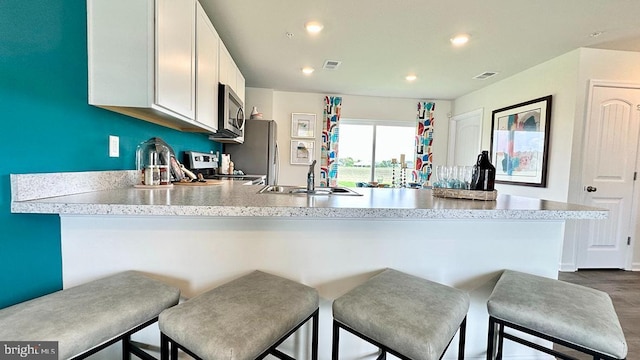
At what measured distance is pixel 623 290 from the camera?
8.61ft

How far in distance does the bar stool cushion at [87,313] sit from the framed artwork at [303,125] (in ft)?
13.4

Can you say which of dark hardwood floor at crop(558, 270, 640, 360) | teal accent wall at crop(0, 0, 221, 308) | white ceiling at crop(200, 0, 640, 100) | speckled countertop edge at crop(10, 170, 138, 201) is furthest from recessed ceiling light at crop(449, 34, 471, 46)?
speckled countertop edge at crop(10, 170, 138, 201)

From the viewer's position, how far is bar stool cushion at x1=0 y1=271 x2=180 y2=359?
2.53 feet

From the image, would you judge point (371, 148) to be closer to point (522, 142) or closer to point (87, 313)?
point (522, 142)

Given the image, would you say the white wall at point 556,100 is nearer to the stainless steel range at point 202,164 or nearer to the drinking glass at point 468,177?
the drinking glass at point 468,177

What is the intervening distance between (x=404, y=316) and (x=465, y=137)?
15.9ft

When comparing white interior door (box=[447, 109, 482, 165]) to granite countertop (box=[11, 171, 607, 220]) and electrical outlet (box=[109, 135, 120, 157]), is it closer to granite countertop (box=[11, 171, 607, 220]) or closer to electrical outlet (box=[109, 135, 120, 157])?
granite countertop (box=[11, 171, 607, 220])

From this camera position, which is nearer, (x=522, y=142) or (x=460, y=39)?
(x=460, y=39)

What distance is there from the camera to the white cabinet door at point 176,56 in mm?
1418

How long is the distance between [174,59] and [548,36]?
330 centimetres

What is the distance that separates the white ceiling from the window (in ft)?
4.59

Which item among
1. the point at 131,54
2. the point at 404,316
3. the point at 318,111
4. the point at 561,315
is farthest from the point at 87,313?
the point at 318,111

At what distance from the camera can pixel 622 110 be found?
9.80 ft

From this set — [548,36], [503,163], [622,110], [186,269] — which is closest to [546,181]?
[503,163]
